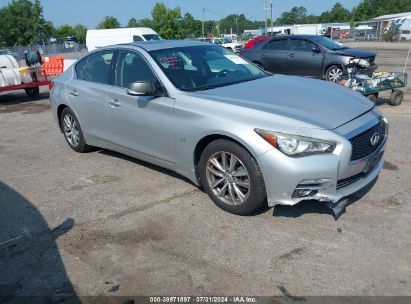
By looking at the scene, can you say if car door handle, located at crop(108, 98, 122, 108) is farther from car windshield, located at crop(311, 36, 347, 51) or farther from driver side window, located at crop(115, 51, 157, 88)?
car windshield, located at crop(311, 36, 347, 51)

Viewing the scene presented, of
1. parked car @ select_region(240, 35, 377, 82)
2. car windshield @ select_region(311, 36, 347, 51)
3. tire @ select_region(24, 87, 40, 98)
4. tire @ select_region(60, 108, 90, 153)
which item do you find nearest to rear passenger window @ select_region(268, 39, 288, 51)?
parked car @ select_region(240, 35, 377, 82)

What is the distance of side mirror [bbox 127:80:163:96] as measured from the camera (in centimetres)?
445

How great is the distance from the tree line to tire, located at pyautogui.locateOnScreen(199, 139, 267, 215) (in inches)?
2423

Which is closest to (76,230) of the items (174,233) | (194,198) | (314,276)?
(174,233)

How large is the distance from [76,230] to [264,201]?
72.8 inches

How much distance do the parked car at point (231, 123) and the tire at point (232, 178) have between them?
0.01 meters

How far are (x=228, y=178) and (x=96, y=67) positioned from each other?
277 centimetres

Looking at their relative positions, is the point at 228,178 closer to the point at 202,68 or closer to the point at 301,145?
the point at 301,145

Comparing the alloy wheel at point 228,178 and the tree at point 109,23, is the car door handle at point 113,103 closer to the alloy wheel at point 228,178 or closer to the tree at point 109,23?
the alloy wheel at point 228,178

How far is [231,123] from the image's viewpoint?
3.91 metres

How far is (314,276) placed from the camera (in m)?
3.20

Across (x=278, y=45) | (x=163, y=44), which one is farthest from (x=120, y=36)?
(x=163, y=44)

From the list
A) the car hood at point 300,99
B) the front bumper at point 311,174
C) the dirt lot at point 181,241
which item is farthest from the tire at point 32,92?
the front bumper at point 311,174

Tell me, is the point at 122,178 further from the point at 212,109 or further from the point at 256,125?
the point at 256,125
